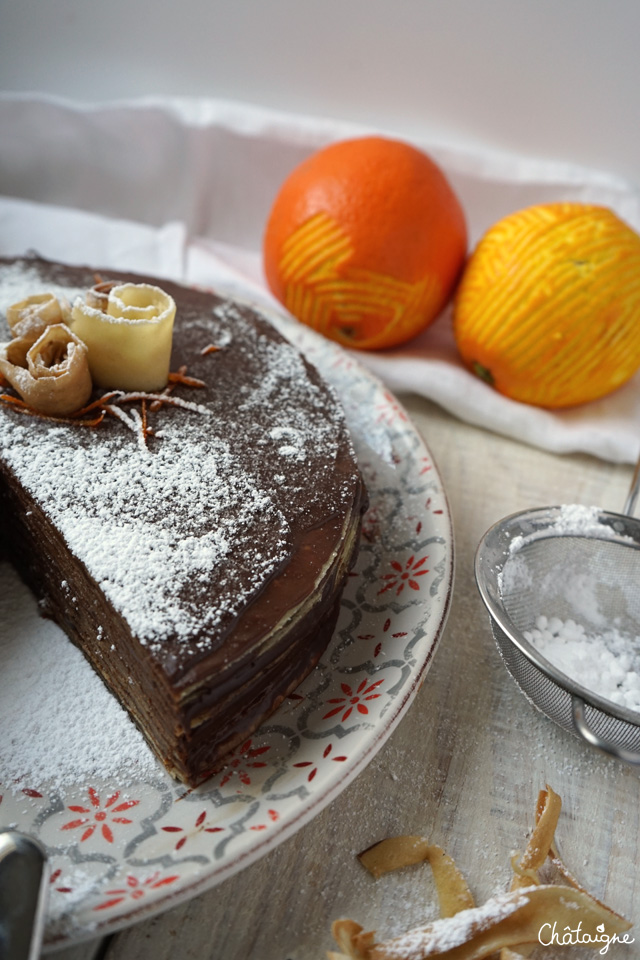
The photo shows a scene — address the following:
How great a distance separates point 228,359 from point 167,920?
1237 mm

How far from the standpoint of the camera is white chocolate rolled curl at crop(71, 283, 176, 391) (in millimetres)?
1689

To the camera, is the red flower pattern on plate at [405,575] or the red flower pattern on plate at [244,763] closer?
the red flower pattern on plate at [244,763]

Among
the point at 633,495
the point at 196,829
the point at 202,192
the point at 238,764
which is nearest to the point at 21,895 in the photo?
the point at 196,829

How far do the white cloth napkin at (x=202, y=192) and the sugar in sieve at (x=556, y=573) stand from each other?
1.95 ft

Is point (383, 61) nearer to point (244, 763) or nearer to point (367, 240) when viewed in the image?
point (367, 240)

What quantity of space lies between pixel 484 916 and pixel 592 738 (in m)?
0.39

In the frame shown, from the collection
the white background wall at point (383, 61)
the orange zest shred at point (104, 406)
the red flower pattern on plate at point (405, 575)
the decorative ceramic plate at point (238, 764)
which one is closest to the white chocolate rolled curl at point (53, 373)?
the orange zest shred at point (104, 406)

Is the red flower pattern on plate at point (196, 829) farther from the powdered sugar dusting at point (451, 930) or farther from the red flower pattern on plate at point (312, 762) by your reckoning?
the powdered sugar dusting at point (451, 930)

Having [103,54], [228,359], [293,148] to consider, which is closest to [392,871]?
[228,359]

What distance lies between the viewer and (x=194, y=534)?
1450 millimetres

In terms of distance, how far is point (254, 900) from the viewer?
1.25 m

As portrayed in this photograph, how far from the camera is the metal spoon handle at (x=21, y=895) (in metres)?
0.99

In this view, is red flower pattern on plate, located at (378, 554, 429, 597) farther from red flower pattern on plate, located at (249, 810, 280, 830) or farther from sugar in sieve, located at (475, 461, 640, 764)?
red flower pattern on plate, located at (249, 810, 280, 830)

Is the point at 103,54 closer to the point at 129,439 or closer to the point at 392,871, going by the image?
the point at 129,439
